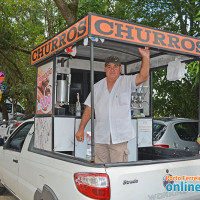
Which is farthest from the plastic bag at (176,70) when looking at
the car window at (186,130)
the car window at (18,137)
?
the car window at (18,137)

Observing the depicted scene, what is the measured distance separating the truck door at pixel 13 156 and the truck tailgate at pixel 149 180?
2200 millimetres

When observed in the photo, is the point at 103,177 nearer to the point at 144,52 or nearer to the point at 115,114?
the point at 115,114

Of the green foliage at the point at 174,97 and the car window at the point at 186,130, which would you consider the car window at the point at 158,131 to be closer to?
the car window at the point at 186,130

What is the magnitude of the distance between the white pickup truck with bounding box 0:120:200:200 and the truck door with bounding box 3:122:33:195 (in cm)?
38

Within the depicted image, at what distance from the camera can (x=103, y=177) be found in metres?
2.38

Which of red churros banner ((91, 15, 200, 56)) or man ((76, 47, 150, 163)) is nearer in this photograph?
red churros banner ((91, 15, 200, 56))

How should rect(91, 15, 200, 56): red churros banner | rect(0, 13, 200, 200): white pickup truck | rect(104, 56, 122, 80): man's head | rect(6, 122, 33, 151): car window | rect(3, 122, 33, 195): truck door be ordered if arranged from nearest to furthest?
rect(0, 13, 200, 200): white pickup truck, rect(91, 15, 200, 56): red churros banner, rect(104, 56, 122, 80): man's head, rect(3, 122, 33, 195): truck door, rect(6, 122, 33, 151): car window

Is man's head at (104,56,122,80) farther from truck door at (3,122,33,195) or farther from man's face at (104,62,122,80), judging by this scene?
truck door at (3,122,33,195)

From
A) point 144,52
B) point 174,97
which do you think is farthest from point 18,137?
point 174,97

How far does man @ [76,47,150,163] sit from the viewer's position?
353 cm

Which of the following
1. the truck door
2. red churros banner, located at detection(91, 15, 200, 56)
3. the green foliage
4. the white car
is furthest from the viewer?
the green foliage

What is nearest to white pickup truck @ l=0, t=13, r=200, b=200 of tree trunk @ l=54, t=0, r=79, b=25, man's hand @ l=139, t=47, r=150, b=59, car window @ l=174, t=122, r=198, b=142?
man's hand @ l=139, t=47, r=150, b=59

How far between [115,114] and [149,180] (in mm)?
1186

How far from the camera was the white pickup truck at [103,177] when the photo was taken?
2404 mm
